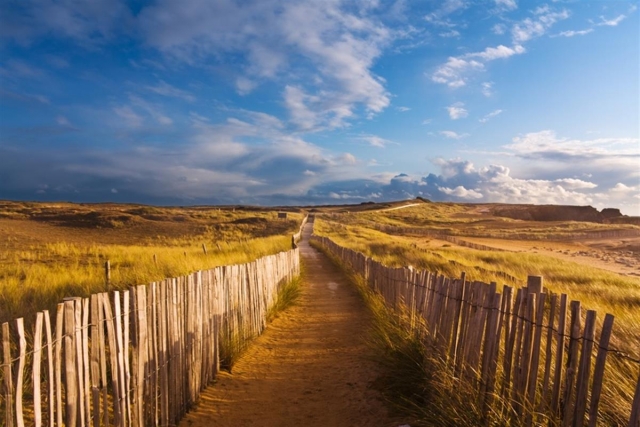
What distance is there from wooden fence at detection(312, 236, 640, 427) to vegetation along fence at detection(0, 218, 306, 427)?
2.83 meters

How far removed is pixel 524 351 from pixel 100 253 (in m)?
19.5

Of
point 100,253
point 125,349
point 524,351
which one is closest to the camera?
point 524,351

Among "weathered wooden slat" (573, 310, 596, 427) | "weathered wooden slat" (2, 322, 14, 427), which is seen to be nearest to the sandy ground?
"weathered wooden slat" (573, 310, 596, 427)

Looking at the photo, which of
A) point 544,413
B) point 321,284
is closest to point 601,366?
point 544,413

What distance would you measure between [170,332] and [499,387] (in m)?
3.27

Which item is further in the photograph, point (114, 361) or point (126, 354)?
point (126, 354)

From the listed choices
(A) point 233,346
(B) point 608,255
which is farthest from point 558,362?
(B) point 608,255

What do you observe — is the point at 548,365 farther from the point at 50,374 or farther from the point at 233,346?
the point at 233,346

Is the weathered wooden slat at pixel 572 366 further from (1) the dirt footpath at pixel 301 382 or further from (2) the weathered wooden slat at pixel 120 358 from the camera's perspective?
(2) the weathered wooden slat at pixel 120 358

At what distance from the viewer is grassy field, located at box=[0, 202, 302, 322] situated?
9727 millimetres

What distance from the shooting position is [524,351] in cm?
370

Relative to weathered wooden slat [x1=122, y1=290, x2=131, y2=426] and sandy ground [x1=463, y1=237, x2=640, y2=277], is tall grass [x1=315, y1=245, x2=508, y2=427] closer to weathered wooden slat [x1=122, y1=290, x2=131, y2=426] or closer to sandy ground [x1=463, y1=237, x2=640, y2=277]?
weathered wooden slat [x1=122, y1=290, x2=131, y2=426]

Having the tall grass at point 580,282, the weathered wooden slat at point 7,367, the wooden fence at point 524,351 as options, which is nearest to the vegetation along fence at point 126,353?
the weathered wooden slat at point 7,367

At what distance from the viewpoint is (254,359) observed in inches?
293
